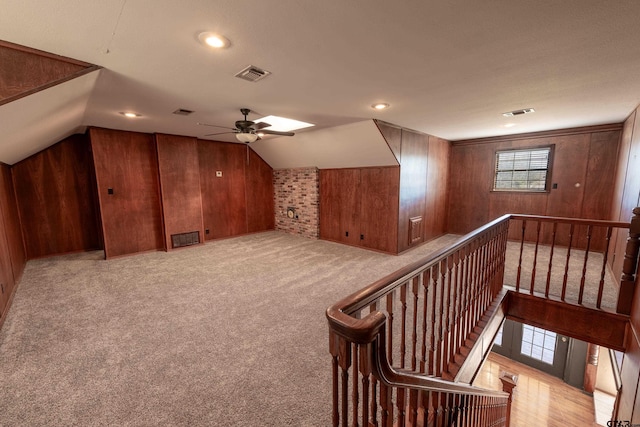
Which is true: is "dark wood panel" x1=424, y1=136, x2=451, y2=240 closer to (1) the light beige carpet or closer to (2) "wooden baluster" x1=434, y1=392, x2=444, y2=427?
(1) the light beige carpet

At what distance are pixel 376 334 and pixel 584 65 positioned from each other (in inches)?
113

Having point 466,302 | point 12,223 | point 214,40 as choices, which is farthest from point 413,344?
point 12,223

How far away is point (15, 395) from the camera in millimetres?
1788

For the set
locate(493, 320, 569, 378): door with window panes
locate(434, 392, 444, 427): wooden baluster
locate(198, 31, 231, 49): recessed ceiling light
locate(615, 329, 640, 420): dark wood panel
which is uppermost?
locate(198, 31, 231, 49): recessed ceiling light

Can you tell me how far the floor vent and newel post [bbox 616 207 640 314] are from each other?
660cm

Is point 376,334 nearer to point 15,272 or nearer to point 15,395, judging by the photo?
point 15,395

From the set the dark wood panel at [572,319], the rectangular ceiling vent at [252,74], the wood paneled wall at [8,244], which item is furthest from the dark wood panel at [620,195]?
the wood paneled wall at [8,244]

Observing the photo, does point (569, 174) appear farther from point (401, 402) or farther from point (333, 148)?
point (401, 402)

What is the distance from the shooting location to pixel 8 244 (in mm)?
3553

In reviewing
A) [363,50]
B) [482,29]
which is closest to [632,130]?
[482,29]

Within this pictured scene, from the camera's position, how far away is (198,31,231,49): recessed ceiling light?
1.65 meters

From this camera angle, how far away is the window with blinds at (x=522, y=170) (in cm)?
519

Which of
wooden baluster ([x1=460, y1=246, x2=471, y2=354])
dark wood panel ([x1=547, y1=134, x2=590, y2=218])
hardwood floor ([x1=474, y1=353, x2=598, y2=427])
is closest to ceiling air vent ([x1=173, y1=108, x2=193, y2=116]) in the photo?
wooden baluster ([x1=460, y1=246, x2=471, y2=354])

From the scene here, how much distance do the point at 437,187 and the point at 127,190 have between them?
667 cm
